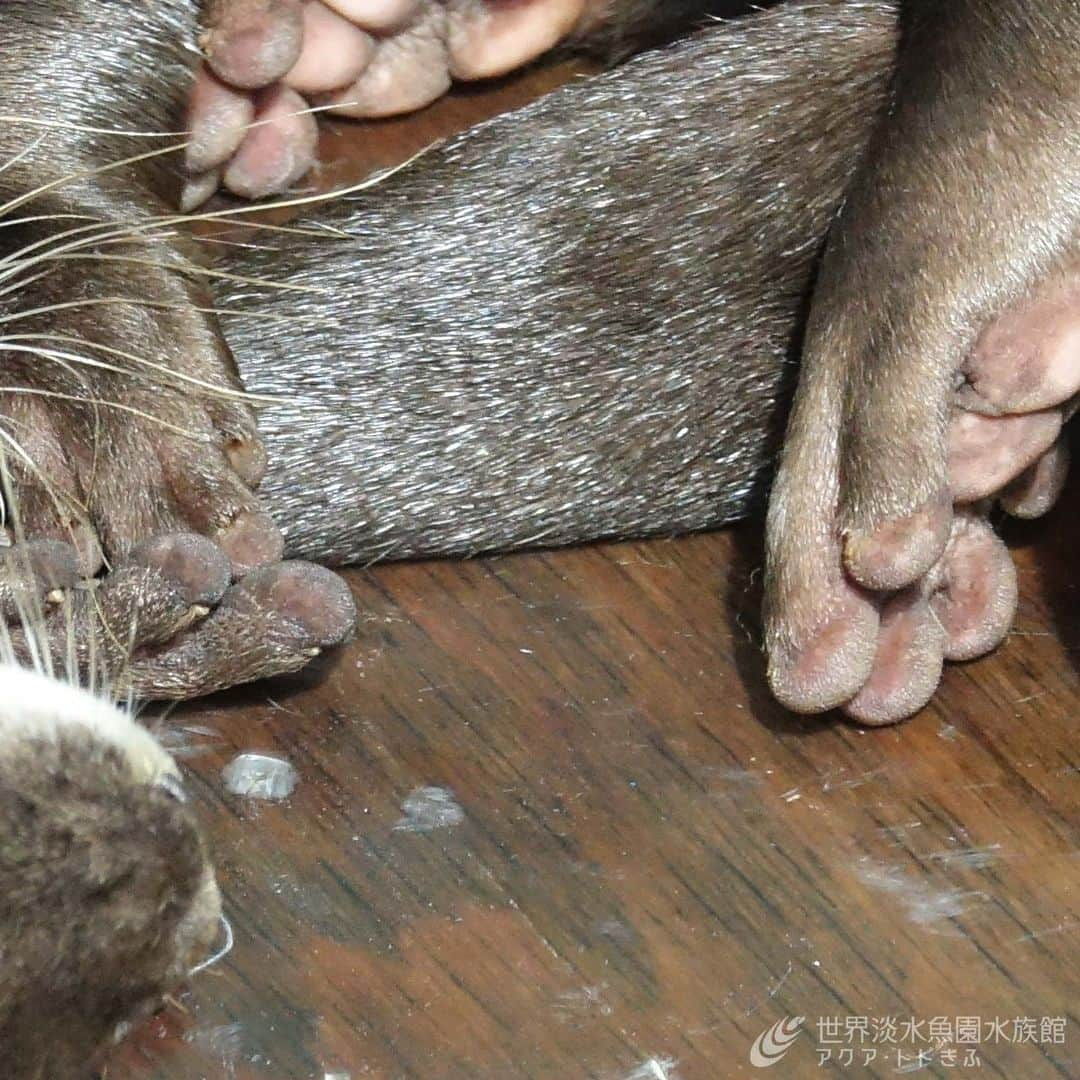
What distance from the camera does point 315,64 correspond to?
5.52ft

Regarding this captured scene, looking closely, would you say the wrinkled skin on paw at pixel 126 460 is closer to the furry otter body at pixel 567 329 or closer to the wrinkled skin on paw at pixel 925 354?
the furry otter body at pixel 567 329

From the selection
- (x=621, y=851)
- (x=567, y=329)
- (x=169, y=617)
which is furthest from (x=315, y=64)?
(x=621, y=851)

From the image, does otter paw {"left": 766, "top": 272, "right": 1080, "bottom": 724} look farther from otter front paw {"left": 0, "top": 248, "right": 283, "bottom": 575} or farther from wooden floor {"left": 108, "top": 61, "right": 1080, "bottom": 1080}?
otter front paw {"left": 0, "top": 248, "right": 283, "bottom": 575}

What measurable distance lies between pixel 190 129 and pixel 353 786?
0.56 metres

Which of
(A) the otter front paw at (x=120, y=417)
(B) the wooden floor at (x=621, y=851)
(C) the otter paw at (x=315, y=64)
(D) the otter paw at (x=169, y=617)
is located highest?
(C) the otter paw at (x=315, y=64)

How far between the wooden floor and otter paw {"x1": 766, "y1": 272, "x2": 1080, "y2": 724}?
0.08 m

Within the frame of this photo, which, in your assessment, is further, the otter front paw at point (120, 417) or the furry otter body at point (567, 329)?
the furry otter body at point (567, 329)

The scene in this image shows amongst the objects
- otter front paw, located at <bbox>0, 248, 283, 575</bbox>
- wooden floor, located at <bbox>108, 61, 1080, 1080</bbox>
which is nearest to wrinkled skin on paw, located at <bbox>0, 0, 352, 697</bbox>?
otter front paw, located at <bbox>0, 248, 283, 575</bbox>

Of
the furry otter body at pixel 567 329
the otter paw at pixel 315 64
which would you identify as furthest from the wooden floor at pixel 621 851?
the otter paw at pixel 315 64

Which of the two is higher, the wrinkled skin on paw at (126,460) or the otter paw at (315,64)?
the otter paw at (315,64)

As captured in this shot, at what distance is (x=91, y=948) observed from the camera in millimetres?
1077

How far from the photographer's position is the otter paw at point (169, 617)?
4.30 ft

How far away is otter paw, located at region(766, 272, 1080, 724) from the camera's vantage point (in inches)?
52.1

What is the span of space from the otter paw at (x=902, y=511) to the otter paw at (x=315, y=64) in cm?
52
